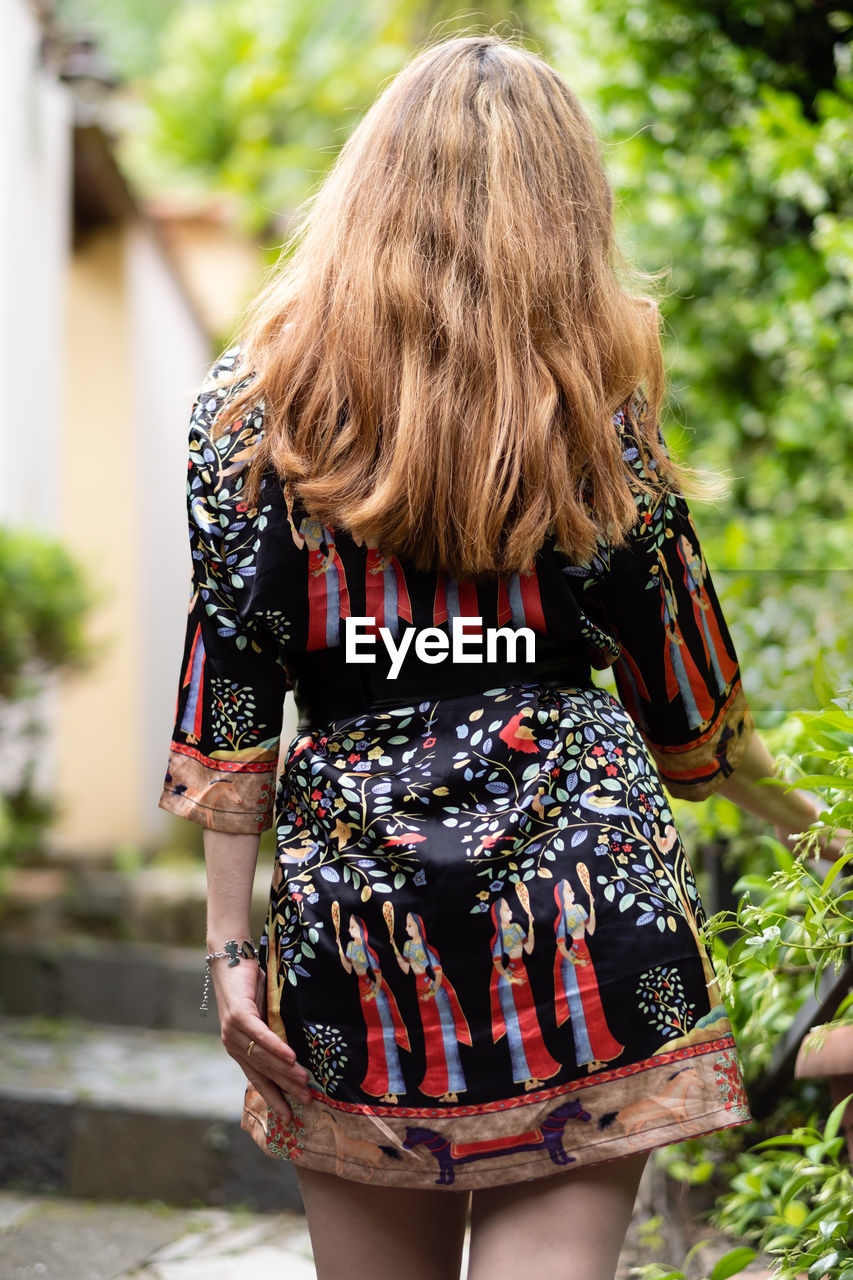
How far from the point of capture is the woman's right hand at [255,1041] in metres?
1.31

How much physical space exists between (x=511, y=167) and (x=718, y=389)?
3.49m

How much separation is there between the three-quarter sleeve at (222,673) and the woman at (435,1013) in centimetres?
26

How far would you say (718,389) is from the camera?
468cm

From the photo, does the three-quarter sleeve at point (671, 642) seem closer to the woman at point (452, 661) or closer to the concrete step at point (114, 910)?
the woman at point (452, 661)

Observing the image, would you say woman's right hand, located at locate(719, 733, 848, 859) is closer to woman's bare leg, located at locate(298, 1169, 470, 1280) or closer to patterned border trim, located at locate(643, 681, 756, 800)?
patterned border trim, located at locate(643, 681, 756, 800)

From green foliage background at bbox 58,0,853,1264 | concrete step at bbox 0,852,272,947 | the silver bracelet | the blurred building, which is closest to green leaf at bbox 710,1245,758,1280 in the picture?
green foliage background at bbox 58,0,853,1264

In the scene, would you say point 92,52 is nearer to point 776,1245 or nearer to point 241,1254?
point 241,1254

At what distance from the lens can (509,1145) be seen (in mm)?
1236

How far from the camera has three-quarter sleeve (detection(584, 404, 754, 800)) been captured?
54.2 inches

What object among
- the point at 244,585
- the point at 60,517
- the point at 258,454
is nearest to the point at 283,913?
the point at 244,585

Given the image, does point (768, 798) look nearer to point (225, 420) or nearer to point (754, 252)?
point (225, 420)

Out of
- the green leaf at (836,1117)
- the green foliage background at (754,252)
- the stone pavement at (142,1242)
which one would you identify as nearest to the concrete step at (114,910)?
the stone pavement at (142,1242)

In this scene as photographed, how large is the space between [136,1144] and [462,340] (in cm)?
268

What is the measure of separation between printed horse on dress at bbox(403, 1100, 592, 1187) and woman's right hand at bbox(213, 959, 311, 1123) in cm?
16
